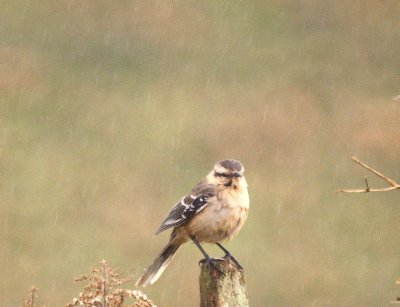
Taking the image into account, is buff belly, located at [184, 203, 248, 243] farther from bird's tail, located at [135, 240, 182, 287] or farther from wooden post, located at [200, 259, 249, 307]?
wooden post, located at [200, 259, 249, 307]

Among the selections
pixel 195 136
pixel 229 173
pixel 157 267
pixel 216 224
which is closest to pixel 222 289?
pixel 157 267

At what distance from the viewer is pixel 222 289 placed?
16.2 feet

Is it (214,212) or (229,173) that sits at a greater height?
(229,173)

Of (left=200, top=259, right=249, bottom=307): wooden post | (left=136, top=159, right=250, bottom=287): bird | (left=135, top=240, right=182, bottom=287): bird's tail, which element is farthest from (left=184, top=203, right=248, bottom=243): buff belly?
(left=200, top=259, right=249, bottom=307): wooden post

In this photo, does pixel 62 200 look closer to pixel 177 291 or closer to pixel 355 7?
pixel 177 291

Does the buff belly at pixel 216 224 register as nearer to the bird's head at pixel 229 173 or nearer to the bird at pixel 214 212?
the bird at pixel 214 212

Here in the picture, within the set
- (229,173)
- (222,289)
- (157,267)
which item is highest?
(229,173)

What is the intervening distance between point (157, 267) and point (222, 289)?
1.90 m

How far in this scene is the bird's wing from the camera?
7.08 meters

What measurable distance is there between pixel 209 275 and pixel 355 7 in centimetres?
1822

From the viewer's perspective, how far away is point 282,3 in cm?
2206

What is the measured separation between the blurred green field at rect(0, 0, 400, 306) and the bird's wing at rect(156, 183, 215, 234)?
5.58 m

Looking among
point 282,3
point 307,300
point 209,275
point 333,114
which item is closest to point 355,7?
point 282,3

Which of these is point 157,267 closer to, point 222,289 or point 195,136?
point 222,289
